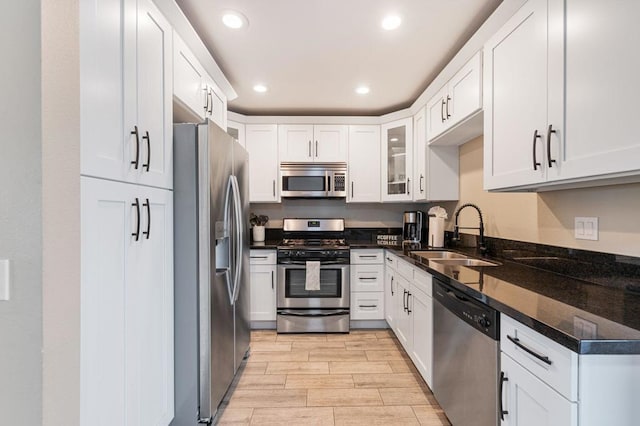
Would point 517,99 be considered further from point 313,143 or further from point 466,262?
point 313,143

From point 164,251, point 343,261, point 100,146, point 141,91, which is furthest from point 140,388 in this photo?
point 343,261

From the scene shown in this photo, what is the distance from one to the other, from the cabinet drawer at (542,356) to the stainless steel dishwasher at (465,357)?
8 centimetres

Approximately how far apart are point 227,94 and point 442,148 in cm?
213

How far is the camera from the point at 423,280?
7.21 ft

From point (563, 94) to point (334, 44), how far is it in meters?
1.54

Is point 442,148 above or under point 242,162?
above

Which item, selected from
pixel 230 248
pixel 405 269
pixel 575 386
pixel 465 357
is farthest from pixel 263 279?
pixel 575 386

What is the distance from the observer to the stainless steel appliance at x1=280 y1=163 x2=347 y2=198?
368cm

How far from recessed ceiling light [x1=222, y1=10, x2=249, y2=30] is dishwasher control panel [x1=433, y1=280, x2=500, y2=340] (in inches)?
80.3

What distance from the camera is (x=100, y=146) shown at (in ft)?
3.73
